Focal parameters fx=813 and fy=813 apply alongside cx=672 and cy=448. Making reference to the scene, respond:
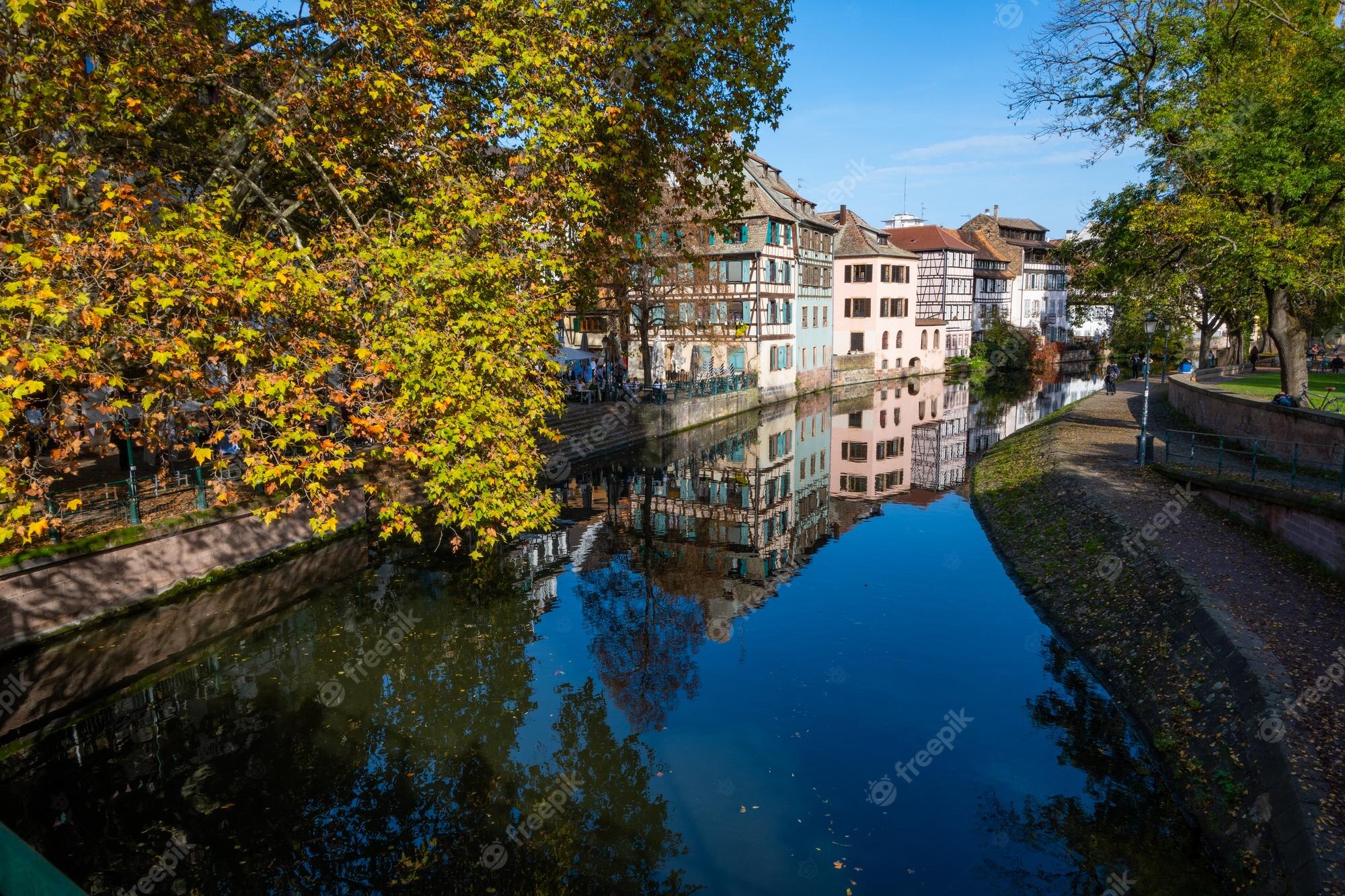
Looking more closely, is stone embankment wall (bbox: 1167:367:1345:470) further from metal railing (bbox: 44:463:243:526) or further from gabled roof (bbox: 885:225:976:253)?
gabled roof (bbox: 885:225:976:253)

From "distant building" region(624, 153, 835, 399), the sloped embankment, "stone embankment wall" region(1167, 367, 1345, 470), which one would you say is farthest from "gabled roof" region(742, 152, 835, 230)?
the sloped embankment

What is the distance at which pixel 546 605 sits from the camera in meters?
16.7

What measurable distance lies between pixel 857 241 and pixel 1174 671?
55638mm

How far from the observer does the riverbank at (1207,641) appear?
8242 mm

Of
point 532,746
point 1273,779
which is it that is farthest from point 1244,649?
point 532,746

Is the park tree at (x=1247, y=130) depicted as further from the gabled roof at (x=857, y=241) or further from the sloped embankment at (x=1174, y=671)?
the gabled roof at (x=857, y=241)

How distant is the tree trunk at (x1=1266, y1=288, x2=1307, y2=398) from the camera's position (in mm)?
22750

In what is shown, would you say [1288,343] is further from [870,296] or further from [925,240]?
[925,240]

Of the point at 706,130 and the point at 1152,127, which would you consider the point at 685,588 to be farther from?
the point at 1152,127

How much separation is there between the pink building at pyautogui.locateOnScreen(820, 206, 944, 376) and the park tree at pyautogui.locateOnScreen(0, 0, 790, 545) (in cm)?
5046

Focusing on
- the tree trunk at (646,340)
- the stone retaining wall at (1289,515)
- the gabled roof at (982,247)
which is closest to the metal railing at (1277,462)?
the stone retaining wall at (1289,515)

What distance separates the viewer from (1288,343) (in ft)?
76.5

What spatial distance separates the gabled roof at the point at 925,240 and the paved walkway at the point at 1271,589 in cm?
5135

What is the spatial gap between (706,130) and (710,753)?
31.9 ft
